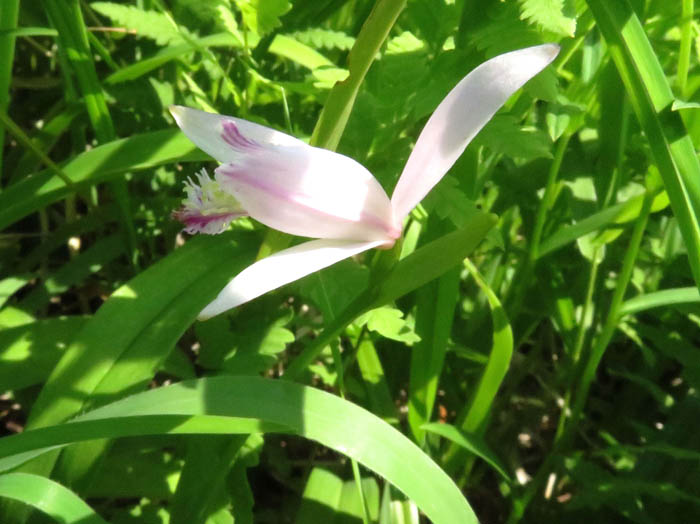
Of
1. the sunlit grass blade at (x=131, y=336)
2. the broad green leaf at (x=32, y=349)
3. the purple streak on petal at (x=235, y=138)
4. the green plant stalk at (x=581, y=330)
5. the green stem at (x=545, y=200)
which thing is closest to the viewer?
the purple streak on petal at (x=235, y=138)

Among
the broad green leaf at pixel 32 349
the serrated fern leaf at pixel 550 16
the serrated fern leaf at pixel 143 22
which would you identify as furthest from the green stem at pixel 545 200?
the broad green leaf at pixel 32 349

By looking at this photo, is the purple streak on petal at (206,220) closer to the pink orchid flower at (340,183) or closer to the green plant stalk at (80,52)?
the pink orchid flower at (340,183)

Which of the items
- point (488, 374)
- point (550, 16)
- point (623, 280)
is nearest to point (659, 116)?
point (550, 16)

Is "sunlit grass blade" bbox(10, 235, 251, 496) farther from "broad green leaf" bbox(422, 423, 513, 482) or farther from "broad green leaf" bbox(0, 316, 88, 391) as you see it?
"broad green leaf" bbox(422, 423, 513, 482)

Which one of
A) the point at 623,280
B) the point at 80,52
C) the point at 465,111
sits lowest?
the point at 623,280

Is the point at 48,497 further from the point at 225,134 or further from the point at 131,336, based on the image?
the point at 225,134

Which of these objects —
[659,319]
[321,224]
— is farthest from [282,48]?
[659,319]
